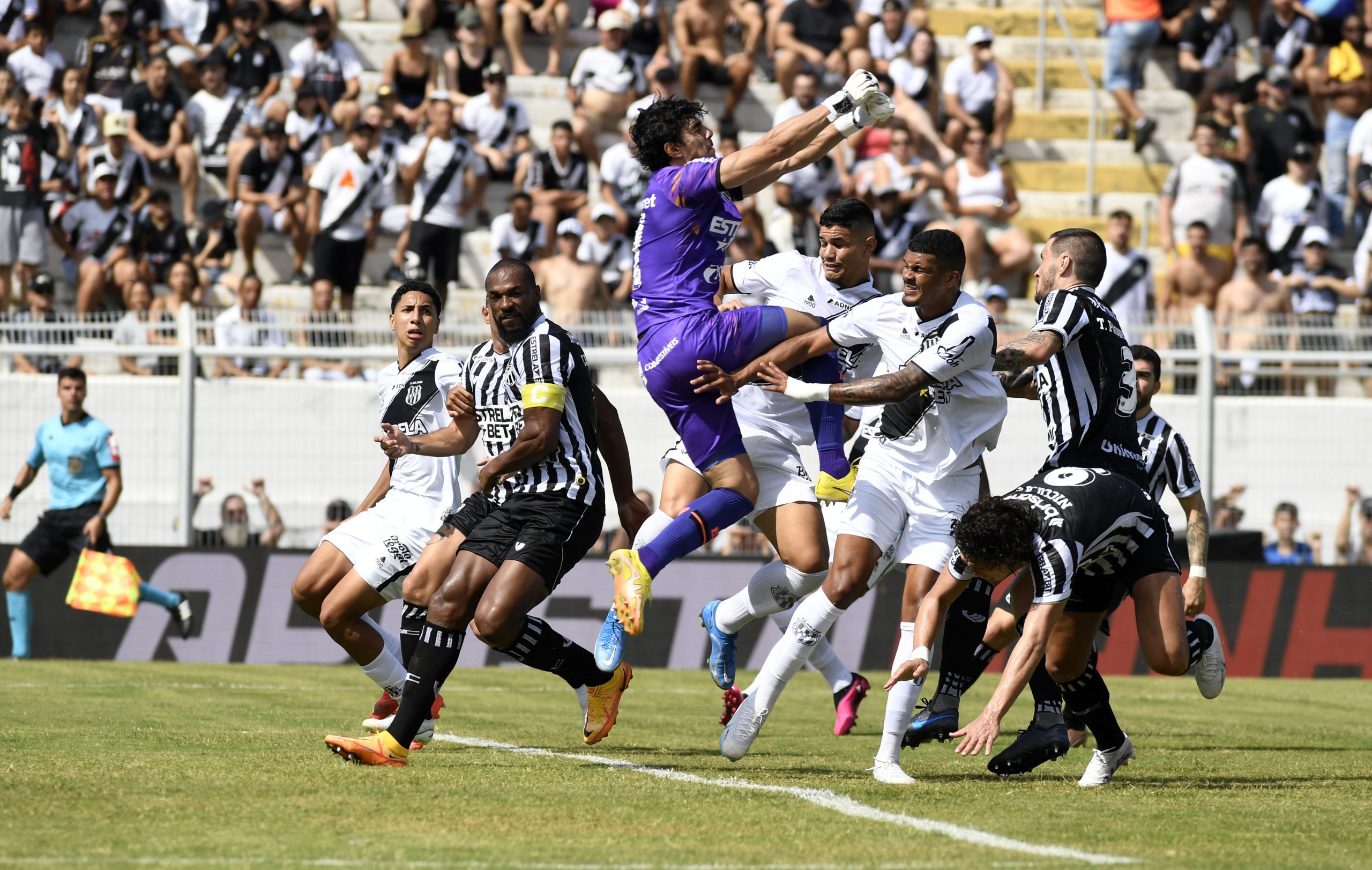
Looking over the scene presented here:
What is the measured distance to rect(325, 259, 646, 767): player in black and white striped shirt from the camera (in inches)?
288

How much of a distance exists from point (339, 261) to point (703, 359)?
10769 millimetres

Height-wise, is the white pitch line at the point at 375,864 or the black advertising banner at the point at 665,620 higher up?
the white pitch line at the point at 375,864

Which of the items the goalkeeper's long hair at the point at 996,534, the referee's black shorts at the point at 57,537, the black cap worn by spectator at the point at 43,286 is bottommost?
the referee's black shorts at the point at 57,537

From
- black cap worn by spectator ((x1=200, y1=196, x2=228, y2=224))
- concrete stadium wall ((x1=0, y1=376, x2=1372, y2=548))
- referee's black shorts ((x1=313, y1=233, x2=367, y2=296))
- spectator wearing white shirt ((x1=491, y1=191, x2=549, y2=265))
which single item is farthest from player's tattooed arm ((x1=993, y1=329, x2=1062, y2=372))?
black cap worn by spectator ((x1=200, y1=196, x2=228, y2=224))

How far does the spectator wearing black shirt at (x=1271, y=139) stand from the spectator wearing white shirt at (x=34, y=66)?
14006 millimetres

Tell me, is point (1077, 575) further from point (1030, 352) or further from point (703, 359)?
point (703, 359)

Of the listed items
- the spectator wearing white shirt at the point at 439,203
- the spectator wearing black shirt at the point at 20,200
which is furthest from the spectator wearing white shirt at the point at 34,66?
the spectator wearing white shirt at the point at 439,203

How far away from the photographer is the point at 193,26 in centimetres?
2012

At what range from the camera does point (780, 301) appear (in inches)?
368

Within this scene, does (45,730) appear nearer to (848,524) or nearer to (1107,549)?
(848,524)

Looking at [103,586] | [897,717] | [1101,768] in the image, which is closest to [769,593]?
[897,717]

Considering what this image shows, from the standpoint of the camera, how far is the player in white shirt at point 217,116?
19.4 meters

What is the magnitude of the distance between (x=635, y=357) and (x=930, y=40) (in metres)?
7.50

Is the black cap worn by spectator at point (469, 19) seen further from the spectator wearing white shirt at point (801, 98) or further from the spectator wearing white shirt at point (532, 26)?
the spectator wearing white shirt at point (801, 98)
